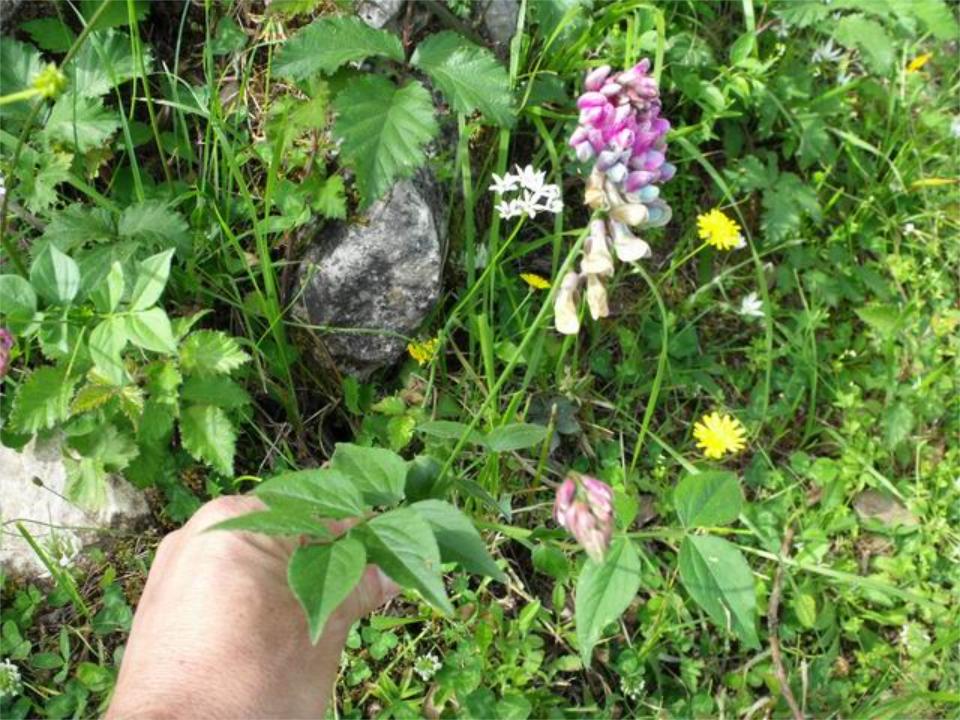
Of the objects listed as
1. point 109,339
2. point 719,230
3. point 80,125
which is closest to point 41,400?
point 109,339

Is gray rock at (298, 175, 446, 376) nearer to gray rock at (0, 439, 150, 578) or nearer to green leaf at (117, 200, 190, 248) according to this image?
green leaf at (117, 200, 190, 248)

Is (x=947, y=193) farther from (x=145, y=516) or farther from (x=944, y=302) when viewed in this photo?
(x=145, y=516)

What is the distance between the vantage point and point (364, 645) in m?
2.62

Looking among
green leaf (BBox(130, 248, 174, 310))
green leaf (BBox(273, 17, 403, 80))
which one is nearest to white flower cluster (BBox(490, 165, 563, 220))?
green leaf (BBox(273, 17, 403, 80))

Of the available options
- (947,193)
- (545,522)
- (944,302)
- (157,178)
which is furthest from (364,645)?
(947,193)

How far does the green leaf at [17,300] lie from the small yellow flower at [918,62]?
301 cm

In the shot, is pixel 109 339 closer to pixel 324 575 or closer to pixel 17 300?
pixel 17 300

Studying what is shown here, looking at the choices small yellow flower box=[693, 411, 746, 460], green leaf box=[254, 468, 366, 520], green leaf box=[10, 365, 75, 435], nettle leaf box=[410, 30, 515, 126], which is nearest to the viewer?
green leaf box=[254, 468, 366, 520]

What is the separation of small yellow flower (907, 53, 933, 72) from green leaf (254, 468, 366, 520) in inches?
115

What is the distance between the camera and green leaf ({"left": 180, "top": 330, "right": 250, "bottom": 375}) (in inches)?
92.7

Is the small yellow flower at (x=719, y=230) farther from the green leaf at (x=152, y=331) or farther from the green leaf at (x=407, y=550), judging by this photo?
the green leaf at (x=407, y=550)

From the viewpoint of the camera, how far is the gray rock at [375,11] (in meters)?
2.73

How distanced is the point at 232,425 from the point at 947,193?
2.59 m

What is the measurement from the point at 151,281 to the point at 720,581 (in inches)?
50.2
